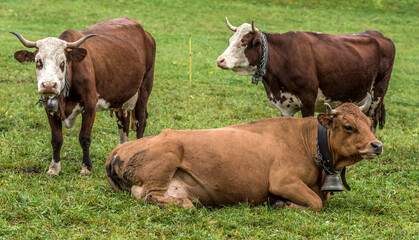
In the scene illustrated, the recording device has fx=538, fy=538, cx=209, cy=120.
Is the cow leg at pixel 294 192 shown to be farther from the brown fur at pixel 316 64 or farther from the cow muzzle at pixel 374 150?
the brown fur at pixel 316 64

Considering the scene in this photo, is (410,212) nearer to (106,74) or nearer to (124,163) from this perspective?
(124,163)

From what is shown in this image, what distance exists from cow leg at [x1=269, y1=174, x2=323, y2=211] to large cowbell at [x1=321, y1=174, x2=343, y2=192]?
22cm

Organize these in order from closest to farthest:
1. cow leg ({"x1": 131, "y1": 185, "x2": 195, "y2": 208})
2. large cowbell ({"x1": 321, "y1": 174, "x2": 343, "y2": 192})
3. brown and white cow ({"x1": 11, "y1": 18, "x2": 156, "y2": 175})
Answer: cow leg ({"x1": 131, "y1": 185, "x2": 195, "y2": 208}), large cowbell ({"x1": 321, "y1": 174, "x2": 343, "y2": 192}), brown and white cow ({"x1": 11, "y1": 18, "x2": 156, "y2": 175})

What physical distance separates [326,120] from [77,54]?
3.60 meters

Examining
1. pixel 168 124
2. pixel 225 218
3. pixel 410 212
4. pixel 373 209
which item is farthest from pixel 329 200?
pixel 168 124

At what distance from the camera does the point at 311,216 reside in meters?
6.06

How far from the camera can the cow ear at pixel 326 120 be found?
257 inches

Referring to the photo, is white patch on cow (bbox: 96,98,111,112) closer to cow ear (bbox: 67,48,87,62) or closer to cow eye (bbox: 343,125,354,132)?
cow ear (bbox: 67,48,87,62)

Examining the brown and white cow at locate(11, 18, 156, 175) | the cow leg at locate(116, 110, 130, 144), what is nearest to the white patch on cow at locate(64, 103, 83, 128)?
the brown and white cow at locate(11, 18, 156, 175)

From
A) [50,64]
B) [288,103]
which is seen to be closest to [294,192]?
[288,103]

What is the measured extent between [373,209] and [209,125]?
4924 millimetres

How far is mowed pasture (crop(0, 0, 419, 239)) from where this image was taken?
5.59 meters

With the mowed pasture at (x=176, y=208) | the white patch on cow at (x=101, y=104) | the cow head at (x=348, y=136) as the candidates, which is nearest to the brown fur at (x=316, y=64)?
the mowed pasture at (x=176, y=208)

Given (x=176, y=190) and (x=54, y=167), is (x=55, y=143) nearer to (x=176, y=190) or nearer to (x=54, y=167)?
(x=54, y=167)
